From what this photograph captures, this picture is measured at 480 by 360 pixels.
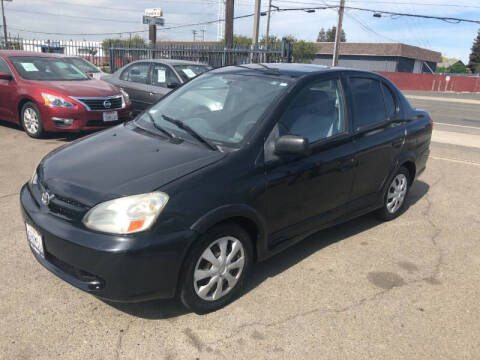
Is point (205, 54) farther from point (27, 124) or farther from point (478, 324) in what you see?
point (478, 324)

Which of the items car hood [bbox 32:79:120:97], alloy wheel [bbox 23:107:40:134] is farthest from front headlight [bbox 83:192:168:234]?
alloy wheel [bbox 23:107:40:134]

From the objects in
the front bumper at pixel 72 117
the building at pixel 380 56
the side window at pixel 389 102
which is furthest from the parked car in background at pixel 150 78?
the building at pixel 380 56

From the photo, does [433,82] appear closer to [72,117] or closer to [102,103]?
[102,103]

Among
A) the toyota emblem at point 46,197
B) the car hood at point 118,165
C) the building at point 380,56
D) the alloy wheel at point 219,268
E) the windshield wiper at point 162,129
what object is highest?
the building at point 380,56

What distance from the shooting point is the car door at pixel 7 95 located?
7930 mm

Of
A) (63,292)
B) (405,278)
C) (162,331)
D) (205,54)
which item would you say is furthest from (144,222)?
(205,54)

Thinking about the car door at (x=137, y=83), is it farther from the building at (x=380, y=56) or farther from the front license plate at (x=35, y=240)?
the building at (x=380, y=56)

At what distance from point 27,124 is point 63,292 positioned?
5.75 m

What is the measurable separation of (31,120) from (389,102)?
6297 mm

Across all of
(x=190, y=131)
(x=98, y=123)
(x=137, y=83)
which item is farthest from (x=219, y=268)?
(x=137, y=83)

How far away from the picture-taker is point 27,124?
7.84 meters

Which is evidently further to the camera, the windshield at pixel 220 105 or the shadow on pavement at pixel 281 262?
the windshield at pixel 220 105

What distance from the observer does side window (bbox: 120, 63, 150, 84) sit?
963 cm

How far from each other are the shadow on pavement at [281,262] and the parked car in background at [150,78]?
569 cm
